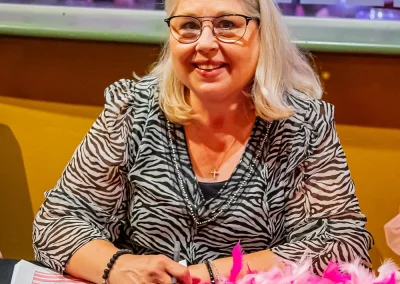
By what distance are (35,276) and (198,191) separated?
14.1 inches

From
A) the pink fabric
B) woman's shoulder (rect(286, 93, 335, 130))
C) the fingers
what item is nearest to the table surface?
the fingers

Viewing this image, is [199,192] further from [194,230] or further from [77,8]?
[77,8]

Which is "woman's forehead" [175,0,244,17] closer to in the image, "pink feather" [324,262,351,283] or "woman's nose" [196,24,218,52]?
"woman's nose" [196,24,218,52]

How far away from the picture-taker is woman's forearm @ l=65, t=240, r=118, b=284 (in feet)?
3.89

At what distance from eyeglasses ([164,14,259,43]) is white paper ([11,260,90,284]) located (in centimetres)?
51

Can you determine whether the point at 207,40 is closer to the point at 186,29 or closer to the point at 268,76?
the point at 186,29

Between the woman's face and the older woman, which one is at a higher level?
the woman's face

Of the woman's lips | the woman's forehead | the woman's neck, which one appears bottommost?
the woman's neck

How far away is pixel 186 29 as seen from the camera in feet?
3.97

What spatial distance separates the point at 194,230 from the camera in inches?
51.1

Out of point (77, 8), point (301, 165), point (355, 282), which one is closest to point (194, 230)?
point (301, 165)

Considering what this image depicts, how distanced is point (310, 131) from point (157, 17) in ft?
2.22

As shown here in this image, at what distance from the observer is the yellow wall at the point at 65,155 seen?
166 centimetres

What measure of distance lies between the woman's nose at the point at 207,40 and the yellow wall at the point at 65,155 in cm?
61
